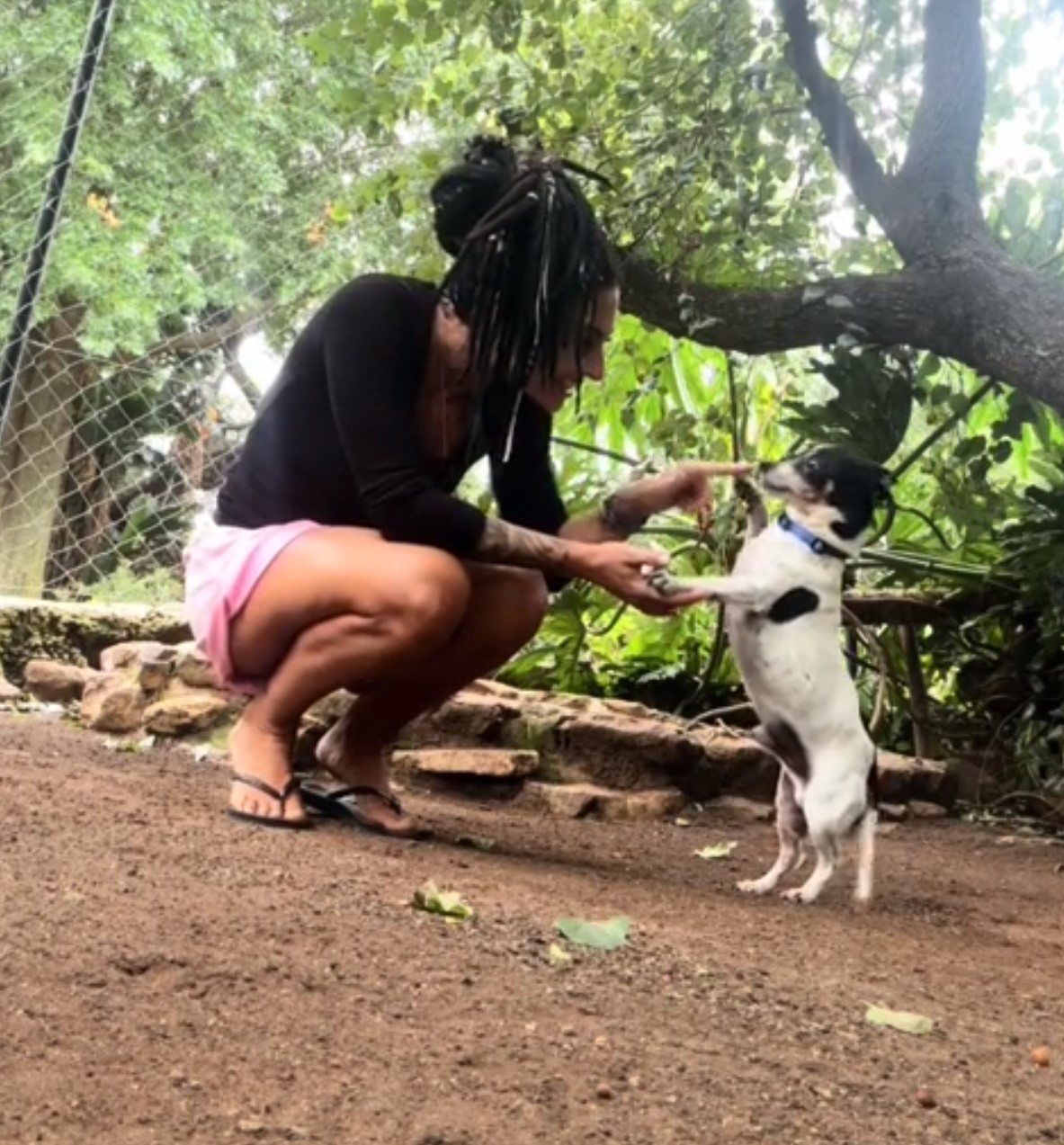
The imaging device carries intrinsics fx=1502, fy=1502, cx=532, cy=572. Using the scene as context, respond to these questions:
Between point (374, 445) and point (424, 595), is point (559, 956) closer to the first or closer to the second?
point (424, 595)

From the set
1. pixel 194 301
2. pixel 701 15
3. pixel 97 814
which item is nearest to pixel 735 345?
pixel 701 15

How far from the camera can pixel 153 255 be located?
5391 millimetres

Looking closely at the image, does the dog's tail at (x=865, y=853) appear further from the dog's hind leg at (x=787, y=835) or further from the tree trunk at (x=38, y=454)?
the tree trunk at (x=38, y=454)

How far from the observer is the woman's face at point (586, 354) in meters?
2.62

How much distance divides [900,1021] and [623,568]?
99 centimetres

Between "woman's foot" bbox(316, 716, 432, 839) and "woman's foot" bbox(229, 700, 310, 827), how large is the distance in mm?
153

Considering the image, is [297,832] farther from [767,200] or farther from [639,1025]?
[767,200]

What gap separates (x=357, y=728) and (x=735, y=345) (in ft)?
4.67

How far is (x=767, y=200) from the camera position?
403cm

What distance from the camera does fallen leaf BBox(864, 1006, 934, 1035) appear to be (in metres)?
1.74

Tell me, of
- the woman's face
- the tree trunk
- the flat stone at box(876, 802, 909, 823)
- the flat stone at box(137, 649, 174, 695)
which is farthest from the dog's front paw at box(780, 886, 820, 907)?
the tree trunk

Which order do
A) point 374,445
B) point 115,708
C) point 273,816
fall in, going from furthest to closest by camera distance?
point 115,708 → point 273,816 → point 374,445

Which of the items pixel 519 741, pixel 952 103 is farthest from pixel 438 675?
A: pixel 952 103

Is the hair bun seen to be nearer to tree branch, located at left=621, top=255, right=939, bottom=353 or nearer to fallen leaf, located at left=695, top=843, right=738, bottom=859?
tree branch, located at left=621, top=255, right=939, bottom=353
